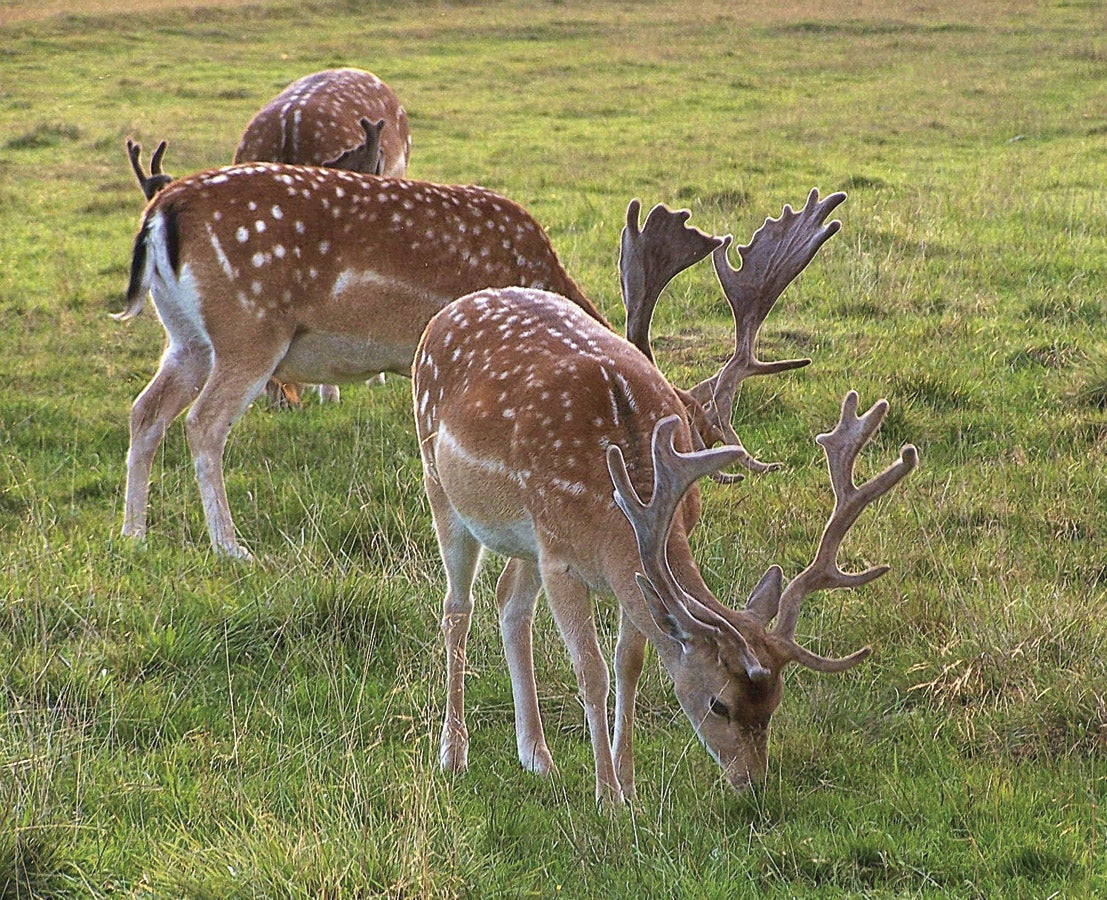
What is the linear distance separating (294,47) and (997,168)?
49.8 ft

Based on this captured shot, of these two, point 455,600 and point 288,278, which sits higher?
point 288,278

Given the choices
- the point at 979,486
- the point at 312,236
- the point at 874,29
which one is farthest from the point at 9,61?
the point at 979,486

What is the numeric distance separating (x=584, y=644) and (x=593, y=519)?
368 millimetres

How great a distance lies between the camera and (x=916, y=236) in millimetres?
10016

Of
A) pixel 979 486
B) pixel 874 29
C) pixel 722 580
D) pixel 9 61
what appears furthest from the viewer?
pixel 874 29

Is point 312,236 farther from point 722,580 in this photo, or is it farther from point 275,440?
point 722,580

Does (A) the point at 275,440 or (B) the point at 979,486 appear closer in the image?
(B) the point at 979,486

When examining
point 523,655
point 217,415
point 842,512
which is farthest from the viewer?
point 217,415

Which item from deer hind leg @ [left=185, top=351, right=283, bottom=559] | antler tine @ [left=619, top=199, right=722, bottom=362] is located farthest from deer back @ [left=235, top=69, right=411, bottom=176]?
antler tine @ [left=619, top=199, right=722, bottom=362]

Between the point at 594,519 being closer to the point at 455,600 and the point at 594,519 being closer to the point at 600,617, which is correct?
the point at 455,600

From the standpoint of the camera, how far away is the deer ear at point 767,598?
359 centimetres

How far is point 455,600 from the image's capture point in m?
4.46

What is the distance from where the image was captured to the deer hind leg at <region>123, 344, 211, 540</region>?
6059 mm

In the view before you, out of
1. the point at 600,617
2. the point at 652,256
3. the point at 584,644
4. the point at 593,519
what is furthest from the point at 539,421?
the point at 652,256
